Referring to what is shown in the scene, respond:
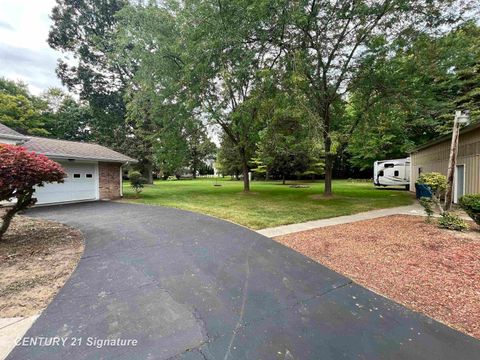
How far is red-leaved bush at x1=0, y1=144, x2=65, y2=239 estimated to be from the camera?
15.1 ft

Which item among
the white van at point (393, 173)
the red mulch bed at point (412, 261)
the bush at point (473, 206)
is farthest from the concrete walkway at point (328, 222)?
the white van at point (393, 173)

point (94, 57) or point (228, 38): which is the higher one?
point (94, 57)

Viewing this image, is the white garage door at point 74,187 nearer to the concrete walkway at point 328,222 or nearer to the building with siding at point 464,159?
the concrete walkway at point 328,222

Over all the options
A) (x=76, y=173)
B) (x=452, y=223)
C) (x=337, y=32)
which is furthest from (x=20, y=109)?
(x=452, y=223)

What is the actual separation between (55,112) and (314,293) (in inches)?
1405

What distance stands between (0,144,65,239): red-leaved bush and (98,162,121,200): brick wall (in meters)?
7.64

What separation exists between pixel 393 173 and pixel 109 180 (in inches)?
835

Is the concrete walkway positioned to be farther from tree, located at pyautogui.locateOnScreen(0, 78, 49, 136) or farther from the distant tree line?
tree, located at pyautogui.locateOnScreen(0, 78, 49, 136)

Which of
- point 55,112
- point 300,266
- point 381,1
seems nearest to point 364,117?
point 381,1

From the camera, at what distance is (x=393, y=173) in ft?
60.5

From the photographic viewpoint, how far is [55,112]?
27.5 m

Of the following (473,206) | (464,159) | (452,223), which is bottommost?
(452,223)

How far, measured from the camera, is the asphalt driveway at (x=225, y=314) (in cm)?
203

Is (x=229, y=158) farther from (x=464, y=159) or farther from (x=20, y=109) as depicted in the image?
(x=464, y=159)
